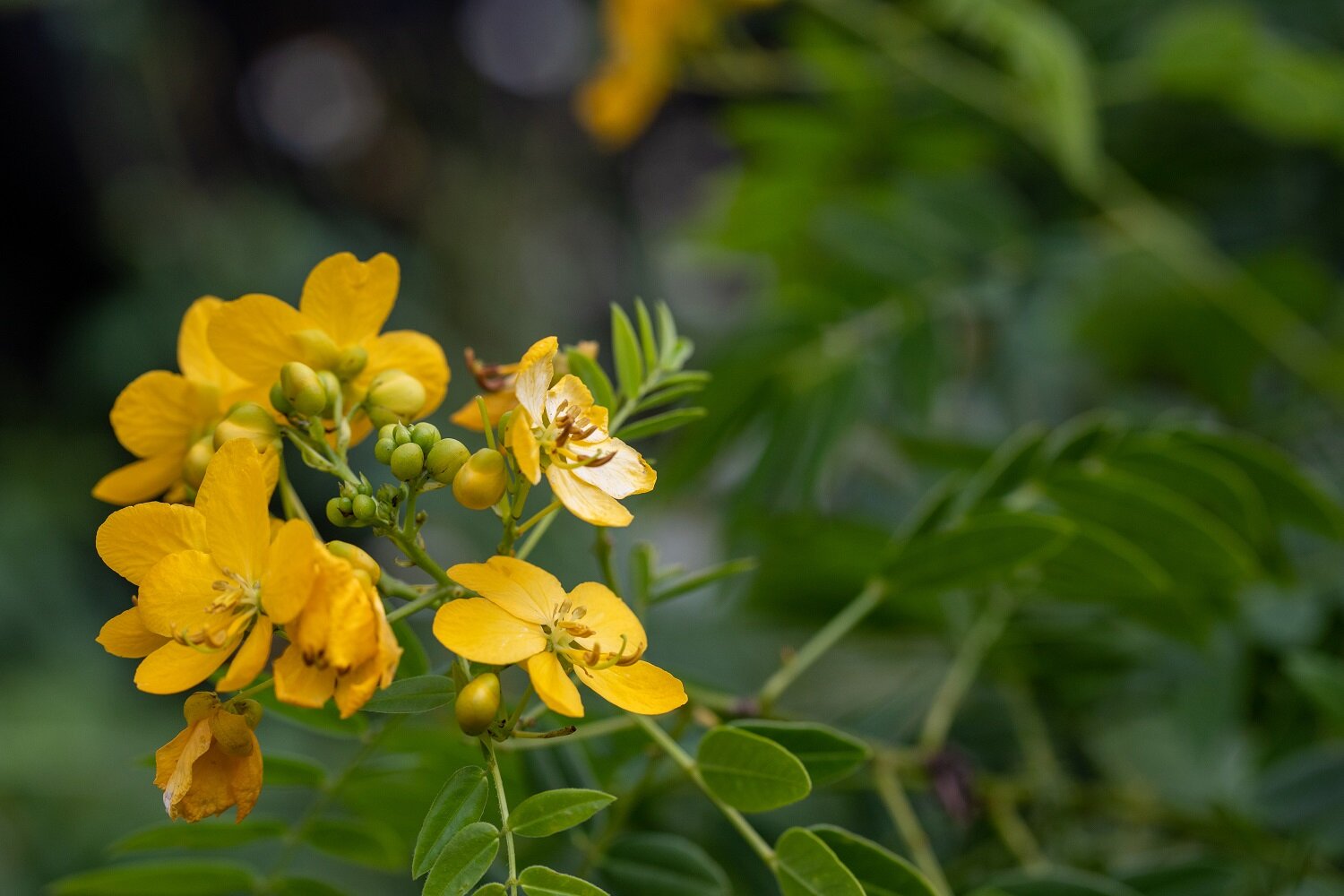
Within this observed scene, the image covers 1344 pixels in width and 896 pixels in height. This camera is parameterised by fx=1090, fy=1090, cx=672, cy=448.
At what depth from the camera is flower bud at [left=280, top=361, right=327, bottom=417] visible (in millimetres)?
557

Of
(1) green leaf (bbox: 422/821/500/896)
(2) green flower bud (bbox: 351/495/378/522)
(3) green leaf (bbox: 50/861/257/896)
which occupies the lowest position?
A: (3) green leaf (bbox: 50/861/257/896)

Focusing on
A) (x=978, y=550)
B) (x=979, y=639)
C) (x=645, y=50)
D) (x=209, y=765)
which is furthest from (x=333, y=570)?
(x=645, y=50)

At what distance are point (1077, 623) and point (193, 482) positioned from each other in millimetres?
791

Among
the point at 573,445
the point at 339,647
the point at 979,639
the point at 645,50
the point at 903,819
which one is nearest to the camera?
the point at 339,647

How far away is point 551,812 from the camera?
519 millimetres

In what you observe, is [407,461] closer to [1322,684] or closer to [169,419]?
[169,419]

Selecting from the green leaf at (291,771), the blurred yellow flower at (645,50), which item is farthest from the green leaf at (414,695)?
the blurred yellow flower at (645,50)

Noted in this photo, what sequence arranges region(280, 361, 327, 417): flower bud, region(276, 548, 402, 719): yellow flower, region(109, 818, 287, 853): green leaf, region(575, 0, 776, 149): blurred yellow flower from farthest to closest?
region(575, 0, 776, 149): blurred yellow flower → region(109, 818, 287, 853): green leaf → region(280, 361, 327, 417): flower bud → region(276, 548, 402, 719): yellow flower

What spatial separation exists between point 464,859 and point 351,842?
0.28 meters

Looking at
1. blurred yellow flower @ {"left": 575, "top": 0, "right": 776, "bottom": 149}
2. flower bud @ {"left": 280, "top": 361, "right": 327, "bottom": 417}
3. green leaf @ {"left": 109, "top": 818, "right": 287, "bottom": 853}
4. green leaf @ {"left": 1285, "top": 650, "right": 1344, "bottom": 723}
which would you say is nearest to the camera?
flower bud @ {"left": 280, "top": 361, "right": 327, "bottom": 417}

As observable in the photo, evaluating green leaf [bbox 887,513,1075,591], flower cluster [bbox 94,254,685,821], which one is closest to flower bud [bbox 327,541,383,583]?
flower cluster [bbox 94,254,685,821]

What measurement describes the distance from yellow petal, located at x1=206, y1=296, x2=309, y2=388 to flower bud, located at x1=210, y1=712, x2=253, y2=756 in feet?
0.64

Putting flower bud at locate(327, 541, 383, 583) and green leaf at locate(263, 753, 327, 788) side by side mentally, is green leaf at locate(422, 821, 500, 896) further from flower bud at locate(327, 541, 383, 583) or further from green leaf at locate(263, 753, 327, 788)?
green leaf at locate(263, 753, 327, 788)

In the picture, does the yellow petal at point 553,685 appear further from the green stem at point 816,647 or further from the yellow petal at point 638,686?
the green stem at point 816,647
